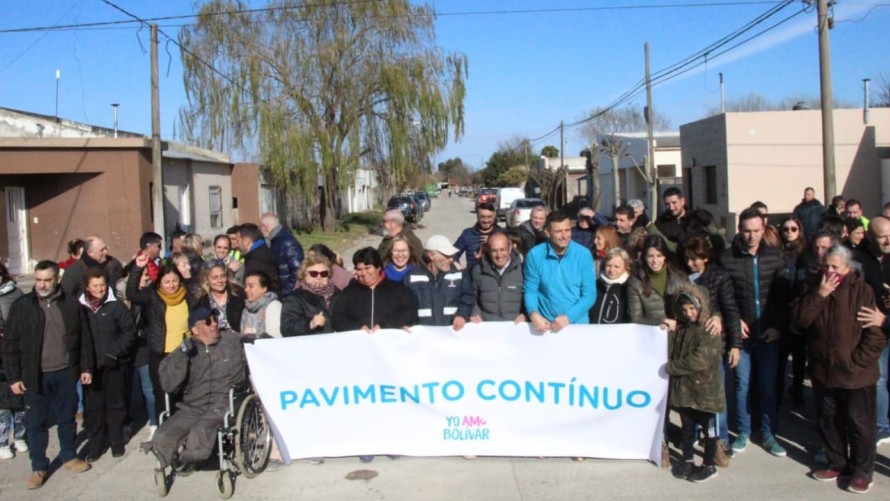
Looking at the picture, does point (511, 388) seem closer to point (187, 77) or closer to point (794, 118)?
point (794, 118)

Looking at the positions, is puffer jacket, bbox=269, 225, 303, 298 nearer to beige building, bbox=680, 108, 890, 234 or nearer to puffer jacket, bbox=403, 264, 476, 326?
puffer jacket, bbox=403, 264, 476, 326

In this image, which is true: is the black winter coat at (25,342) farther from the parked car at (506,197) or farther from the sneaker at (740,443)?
the parked car at (506,197)

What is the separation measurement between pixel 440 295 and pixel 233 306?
171cm

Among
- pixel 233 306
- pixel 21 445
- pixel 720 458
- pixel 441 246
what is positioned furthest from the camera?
pixel 21 445

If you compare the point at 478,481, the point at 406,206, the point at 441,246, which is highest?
the point at 406,206

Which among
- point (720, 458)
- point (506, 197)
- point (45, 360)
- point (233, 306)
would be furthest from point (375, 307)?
point (506, 197)

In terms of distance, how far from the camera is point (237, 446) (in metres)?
5.70

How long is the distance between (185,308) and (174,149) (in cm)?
1727

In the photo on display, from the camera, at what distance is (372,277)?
6320mm

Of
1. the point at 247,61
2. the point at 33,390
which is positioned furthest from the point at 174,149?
the point at 33,390

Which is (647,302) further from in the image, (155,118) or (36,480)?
(155,118)

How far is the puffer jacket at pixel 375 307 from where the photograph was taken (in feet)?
20.7

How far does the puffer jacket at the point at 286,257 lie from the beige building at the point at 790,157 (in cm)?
1805

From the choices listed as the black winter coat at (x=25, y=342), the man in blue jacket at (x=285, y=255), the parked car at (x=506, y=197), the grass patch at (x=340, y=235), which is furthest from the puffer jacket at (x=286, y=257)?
the parked car at (x=506, y=197)
